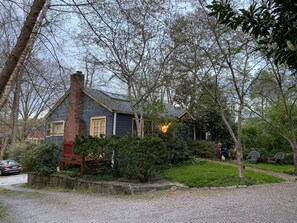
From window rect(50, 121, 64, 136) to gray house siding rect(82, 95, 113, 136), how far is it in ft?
7.14

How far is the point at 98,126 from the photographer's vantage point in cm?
1719

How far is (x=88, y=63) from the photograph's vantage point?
45.2 feet

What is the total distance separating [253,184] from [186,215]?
17.0 ft

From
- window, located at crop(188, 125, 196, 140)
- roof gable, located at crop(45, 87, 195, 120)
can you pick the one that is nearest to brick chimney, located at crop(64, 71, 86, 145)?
roof gable, located at crop(45, 87, 195, 120)

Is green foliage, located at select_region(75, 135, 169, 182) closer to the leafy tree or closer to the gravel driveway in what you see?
the gravel driveway

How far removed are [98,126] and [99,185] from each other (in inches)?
257

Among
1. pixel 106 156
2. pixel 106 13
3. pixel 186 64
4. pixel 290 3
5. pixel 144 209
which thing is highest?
pixel 186 64

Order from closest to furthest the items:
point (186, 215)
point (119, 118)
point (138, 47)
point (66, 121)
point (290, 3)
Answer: point (290, 3)
point (186, 215)
point (138, 47)
point (119, 118)
point (66, 121)

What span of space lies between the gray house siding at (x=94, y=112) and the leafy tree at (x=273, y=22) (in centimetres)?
1394

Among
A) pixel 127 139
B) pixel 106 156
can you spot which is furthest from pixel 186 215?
pixel 106 156

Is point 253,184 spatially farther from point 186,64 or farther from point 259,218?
point 186,64

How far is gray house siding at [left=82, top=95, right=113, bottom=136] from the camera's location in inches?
647

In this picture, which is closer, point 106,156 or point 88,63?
point 106,156

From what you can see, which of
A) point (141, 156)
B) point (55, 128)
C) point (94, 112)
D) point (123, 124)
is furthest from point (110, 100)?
point (141, 156)
